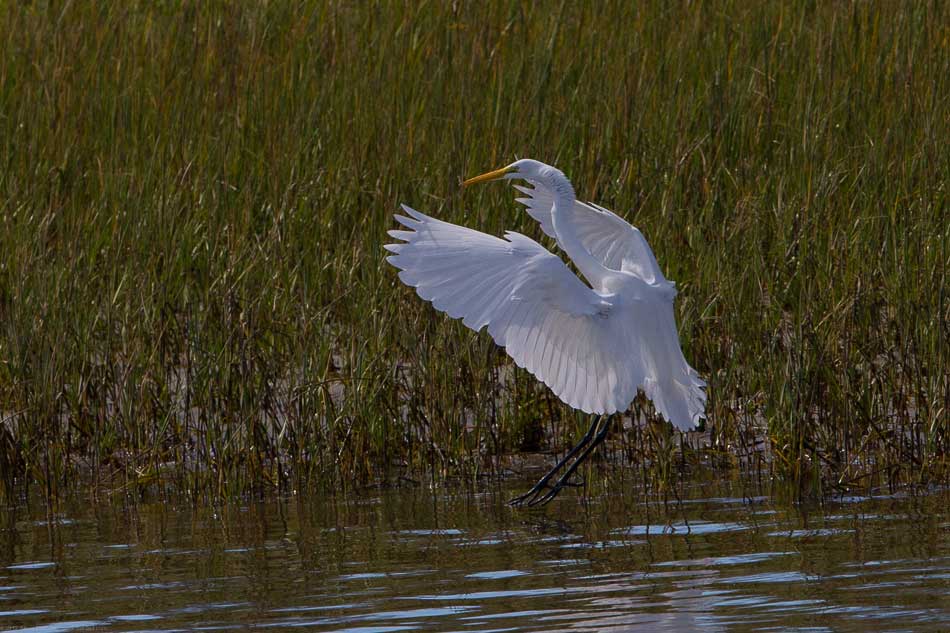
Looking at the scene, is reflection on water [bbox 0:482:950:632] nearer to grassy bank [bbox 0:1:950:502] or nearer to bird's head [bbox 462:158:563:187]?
grassy bank [bbox 0:1:950:502]

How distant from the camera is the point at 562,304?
4.84 m

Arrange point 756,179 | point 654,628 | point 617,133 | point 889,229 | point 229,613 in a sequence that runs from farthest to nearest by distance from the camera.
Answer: point 617,133, point 756,179, point 889,229, point 229,613, point 654,628

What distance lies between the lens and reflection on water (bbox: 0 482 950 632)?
11.9ft

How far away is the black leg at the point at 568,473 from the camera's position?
528 cm

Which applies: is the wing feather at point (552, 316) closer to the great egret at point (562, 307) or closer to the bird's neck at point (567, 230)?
the great egret at point (562, 307)

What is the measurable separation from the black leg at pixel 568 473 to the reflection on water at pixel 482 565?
46 mm

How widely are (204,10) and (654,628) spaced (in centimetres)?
589

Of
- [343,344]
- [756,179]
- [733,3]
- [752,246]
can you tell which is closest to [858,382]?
[752,246]

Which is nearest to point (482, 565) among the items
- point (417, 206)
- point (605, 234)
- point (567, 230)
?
point (567, 230)

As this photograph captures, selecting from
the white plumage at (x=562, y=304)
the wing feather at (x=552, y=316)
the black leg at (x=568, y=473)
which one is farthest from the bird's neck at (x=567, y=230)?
the black leg at (x=568, y=473)

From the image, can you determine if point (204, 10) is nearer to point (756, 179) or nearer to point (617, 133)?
point (617, 133)

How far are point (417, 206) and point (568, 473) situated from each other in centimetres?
190

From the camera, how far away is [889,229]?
5.96 meters

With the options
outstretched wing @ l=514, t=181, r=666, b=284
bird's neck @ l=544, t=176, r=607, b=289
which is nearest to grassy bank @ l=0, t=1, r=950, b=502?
outstretched wing @ l=514, t=181, r=666, b=284
